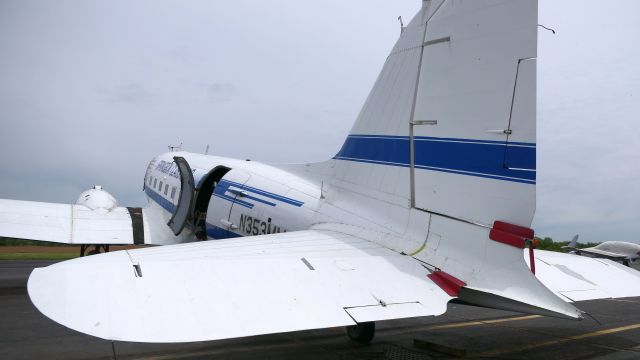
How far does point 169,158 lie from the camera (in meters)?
15.6

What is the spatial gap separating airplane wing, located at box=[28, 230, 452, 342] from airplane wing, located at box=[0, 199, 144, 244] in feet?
25.2

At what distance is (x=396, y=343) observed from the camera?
7.93 metres

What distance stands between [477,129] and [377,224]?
161 centimetres

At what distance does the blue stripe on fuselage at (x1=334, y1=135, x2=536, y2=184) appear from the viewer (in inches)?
193

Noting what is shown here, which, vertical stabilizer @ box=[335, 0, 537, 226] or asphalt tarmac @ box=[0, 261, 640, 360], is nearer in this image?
vertical stabilizer @ box=[335, 0, 537, 226]

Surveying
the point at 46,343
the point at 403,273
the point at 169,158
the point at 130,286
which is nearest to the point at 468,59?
the point at 403,273

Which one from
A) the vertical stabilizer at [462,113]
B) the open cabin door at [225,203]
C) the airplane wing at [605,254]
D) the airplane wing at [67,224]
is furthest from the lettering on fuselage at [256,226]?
the airplane wing at [605,254]

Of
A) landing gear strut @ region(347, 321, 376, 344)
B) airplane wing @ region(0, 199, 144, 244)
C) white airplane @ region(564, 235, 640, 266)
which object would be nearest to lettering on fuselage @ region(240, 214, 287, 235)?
landing gear strut @ region(347, 321, 376, 344)

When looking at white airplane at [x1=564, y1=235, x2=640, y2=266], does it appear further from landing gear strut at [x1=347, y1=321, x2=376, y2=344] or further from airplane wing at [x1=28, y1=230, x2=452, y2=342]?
airplane wing at [x1=28, y1=230, x2=452, y2=342]

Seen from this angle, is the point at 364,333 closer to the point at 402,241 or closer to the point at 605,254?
the point at 402,241

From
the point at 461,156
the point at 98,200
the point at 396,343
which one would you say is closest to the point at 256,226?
the point at 396,343

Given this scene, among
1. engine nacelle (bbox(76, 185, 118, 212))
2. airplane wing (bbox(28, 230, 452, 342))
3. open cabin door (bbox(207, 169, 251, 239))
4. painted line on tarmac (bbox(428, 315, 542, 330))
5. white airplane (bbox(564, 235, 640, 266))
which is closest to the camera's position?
airplane wing (bbox(28, 230, 452, 342))

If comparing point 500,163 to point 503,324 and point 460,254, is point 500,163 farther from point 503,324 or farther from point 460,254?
point 503,324

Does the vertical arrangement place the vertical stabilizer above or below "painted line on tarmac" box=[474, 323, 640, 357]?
above
